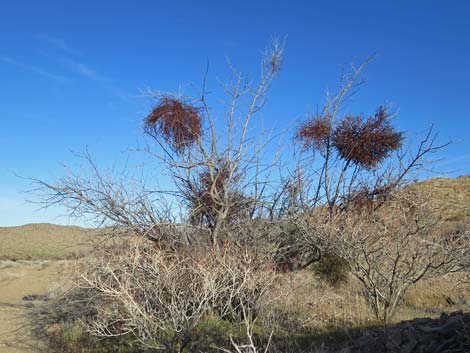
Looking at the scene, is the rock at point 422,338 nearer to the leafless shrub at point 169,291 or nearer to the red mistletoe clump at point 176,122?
the leafless shrub at point 169,291

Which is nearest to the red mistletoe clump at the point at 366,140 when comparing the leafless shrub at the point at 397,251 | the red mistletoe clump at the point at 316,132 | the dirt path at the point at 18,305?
the red mistletoe clump at the point at 316,132

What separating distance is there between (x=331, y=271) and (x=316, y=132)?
11.0ft

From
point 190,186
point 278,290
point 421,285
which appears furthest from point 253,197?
point 421,285

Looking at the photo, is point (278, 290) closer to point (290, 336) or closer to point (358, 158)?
point (290, 336)

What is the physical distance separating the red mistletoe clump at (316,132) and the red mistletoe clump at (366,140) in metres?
0.23

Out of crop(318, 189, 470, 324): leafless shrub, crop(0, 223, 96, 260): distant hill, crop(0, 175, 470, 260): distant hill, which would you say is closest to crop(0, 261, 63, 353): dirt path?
crop(0, 175, 470, 260): distant hill

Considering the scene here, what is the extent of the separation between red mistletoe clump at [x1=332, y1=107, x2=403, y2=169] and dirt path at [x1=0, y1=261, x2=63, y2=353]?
26.0 feet

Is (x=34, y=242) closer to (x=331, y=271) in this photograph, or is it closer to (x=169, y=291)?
Answer: (x=331, y=271)

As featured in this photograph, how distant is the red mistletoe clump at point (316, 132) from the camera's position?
11695 millimetres

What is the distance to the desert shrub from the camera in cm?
1125

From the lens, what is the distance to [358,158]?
1170 centimetres

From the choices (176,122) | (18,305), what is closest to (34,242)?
A: (18,305)

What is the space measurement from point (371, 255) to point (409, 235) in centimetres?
75

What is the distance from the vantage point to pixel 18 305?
13.8m
